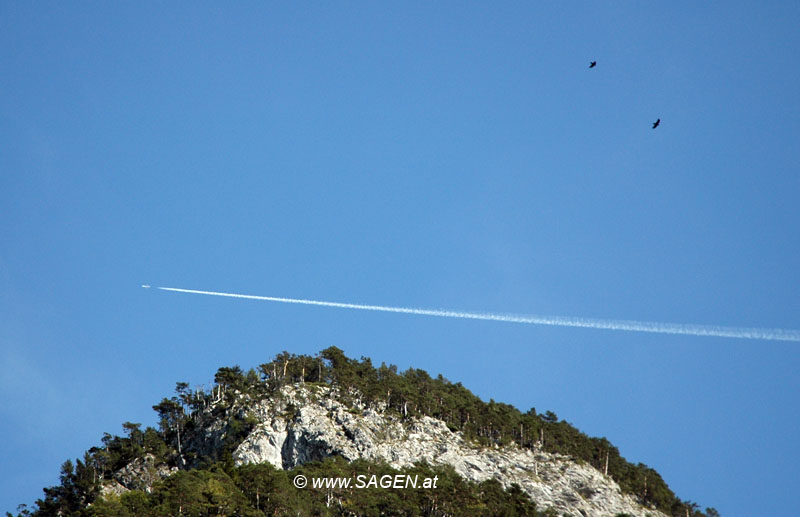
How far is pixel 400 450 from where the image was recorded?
138125 mm

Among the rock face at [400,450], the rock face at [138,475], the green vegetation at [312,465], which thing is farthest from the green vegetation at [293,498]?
the rock face at [138,475]

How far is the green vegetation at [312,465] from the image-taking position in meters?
113

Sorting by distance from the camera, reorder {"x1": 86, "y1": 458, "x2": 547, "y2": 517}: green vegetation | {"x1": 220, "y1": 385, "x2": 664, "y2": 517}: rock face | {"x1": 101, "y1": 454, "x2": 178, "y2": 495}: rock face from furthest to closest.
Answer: {"x1": 220, "y1": 385, "x2": 664, "y2": 517}: rock face, {"x1": 101, "y1": 454, "x2": 178, "y2": 495}: rock face, {"x1": 86, "y1": 458, "x2": 547, "y2": 517}: green vegetation

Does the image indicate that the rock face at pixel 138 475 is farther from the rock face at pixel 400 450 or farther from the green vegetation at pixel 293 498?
the rock face at pixel 400 450

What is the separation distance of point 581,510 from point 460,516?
2914 centimetres

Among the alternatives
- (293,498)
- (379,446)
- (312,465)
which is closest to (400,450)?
(379,446)

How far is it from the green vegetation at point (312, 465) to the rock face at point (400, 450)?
9.81 feet

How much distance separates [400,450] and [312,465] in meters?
14.9

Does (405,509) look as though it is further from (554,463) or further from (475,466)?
(554,463)

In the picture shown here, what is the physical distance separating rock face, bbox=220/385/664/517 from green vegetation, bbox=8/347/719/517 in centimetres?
299

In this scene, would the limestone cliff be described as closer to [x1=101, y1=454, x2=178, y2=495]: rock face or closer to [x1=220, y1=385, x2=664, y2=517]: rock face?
[x1=220, y1=385, x2=664, y2=517]: rock face

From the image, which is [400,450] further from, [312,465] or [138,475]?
[138,475]

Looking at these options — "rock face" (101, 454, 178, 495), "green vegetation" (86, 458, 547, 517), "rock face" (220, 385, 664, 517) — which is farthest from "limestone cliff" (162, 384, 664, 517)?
"green vegetation" (86, 458, 547, 517)

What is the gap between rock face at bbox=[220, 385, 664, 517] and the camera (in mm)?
135000
